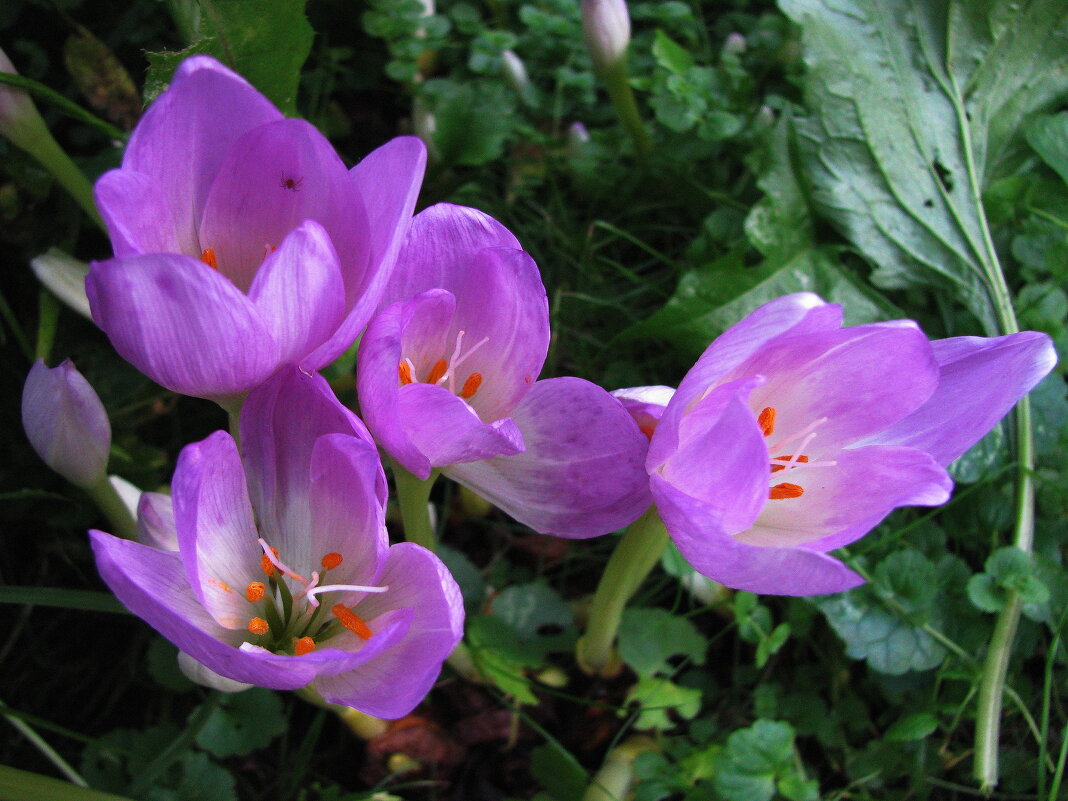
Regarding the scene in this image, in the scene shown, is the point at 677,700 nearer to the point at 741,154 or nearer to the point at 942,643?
the point at 942,643

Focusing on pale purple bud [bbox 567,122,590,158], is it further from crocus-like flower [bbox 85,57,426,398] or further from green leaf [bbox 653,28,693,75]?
crocus-like flower [bbox 85,57,426,398]

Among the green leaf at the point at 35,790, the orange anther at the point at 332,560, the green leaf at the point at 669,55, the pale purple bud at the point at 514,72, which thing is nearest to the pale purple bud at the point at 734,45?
the green leaf at the point at 669,55

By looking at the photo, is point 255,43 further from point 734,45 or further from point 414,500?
point 734,45

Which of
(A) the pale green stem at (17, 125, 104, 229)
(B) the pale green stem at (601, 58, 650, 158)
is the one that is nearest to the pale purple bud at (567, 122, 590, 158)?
(B) the pale green stem at (601, 58, 650, 158)

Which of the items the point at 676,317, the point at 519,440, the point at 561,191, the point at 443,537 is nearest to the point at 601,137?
the point at 561,191

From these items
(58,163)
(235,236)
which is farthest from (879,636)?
(58,163)
